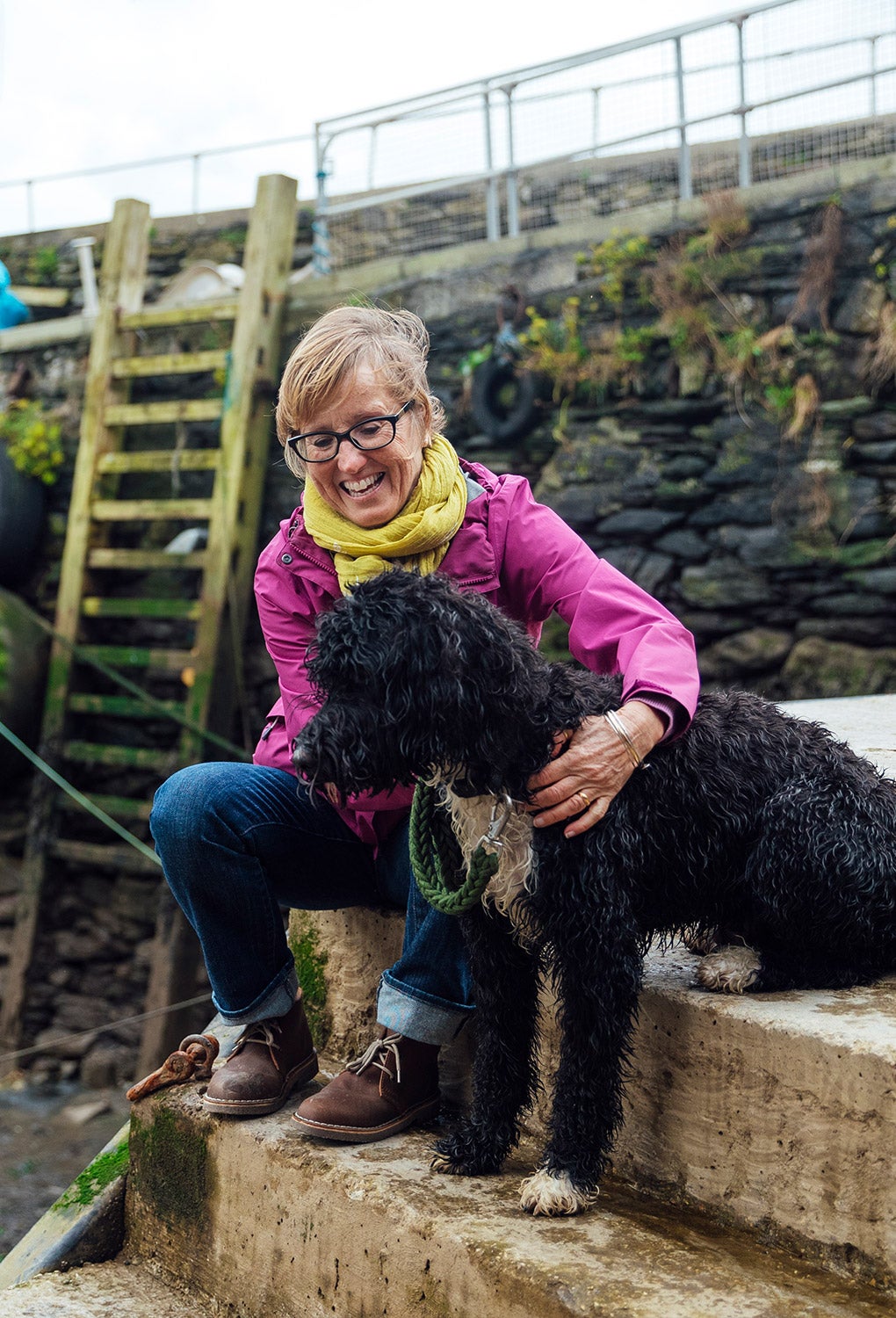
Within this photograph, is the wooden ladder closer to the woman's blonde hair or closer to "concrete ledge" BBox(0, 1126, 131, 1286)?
"concrete ledge" BBox(0, 1126, 131, 1286)

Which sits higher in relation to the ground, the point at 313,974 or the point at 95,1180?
the point at 313,974

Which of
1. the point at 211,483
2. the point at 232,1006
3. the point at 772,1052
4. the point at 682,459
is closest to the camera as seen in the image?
the point at 772,1052

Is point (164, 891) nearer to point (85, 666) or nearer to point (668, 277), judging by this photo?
point (85, 666)

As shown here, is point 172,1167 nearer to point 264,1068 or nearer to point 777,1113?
point 264,1068

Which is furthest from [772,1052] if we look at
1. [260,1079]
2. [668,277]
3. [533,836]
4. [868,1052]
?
[668,277]

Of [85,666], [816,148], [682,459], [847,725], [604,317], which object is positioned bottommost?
[847,725]

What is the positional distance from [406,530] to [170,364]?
6.33 metres

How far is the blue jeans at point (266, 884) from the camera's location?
2.23 m

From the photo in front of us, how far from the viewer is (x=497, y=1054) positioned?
202cm

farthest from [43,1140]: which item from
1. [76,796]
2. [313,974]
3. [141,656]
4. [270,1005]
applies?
[270,1005]

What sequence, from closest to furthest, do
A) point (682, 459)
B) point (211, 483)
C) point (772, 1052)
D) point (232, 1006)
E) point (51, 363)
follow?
point (772, 1052) < point (232, 1006) < point (682, 459) < point (211, 483) < point (51, 363)

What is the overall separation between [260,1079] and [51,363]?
7.79 m

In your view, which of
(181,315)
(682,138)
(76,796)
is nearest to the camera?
(682,138)

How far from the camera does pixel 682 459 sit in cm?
652
